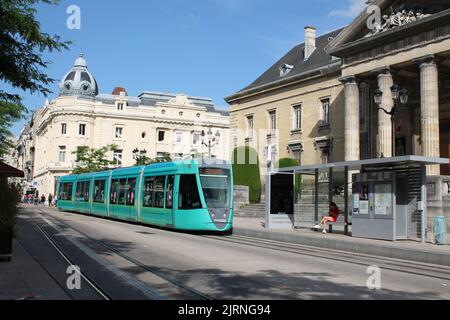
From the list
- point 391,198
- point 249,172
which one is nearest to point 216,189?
point 391,198

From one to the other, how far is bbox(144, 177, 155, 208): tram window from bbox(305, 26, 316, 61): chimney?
1123 inches

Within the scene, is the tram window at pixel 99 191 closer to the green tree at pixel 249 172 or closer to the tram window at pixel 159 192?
the tram window at pixel 159 192

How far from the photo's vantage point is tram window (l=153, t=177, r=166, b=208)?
23484 mm

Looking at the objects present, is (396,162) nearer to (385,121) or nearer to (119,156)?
(385,121)

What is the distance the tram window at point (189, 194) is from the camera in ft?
70.3

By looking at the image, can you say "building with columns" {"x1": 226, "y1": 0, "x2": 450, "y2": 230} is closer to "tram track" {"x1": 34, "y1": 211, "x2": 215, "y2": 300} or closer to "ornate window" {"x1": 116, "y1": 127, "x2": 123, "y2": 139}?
"tram track" {"x1": 34, "y1": 211, "x2": 215, "y2": 300}

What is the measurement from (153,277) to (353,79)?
27428 mm

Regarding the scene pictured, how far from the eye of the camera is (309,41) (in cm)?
5025

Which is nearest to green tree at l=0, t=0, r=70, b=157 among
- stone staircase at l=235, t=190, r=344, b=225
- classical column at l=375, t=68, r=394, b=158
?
stone staircase at l=235, t=190, r=344, b=225

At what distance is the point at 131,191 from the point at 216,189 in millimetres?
7279
